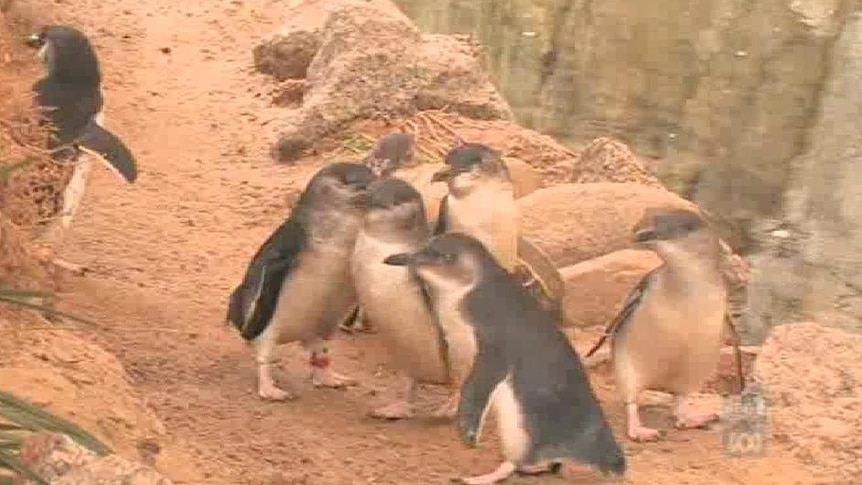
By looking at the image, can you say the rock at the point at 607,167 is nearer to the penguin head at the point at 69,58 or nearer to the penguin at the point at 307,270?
the penguin head at the point at 69,58

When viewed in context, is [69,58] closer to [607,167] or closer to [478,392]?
Result: [607,167]

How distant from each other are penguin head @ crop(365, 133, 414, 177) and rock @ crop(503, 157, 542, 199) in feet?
2.79

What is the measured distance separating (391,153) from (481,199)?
0.86 m

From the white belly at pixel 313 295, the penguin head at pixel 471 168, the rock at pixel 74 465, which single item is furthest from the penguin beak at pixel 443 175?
the rock at pixel 74 465

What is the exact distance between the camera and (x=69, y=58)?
6.81 m

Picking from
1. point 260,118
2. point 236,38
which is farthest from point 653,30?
point 260,118

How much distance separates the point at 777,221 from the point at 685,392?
475cm

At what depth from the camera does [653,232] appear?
5535 millimetres

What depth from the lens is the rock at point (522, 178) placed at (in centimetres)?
768

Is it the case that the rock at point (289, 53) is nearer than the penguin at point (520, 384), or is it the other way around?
the penguin at point (520, 384)

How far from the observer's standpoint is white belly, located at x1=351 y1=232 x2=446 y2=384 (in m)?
5.46

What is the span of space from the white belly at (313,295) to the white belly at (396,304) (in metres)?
0.12
